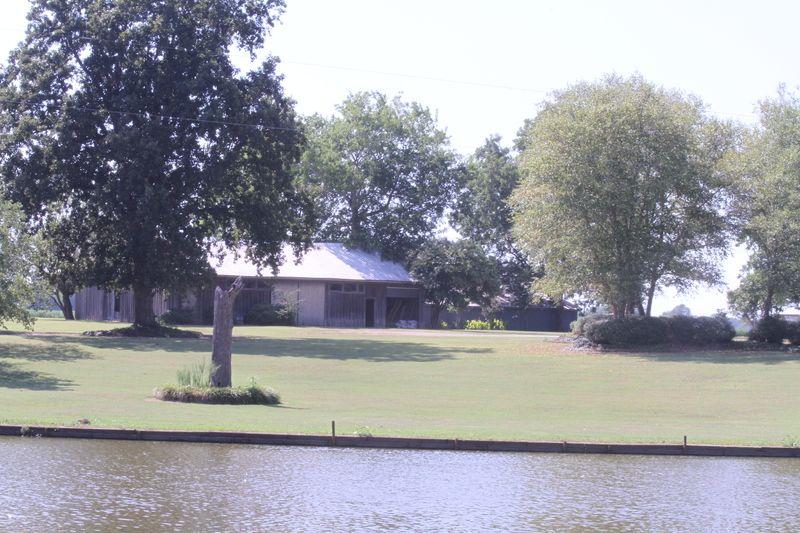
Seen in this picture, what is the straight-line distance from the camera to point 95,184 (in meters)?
42.6

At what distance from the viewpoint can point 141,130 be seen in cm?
4225

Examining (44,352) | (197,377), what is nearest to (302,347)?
(44,352)

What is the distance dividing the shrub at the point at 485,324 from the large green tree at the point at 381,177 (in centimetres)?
917

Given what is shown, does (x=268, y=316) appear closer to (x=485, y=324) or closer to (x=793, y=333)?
(x=485, y=324)

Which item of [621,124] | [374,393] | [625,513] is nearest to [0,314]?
[374,393]

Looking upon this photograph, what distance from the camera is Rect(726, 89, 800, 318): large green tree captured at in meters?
40.9

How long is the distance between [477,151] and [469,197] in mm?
5233

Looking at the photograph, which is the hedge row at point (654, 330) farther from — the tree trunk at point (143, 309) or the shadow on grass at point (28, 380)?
the shadow on grass at point (28, 380)

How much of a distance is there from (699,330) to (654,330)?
7.35 feet

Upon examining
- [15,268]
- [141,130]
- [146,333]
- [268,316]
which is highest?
[141,130]

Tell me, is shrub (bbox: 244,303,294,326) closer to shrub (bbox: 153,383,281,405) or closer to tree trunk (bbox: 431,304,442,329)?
tree trunk (bbox: 431,304,442,329)

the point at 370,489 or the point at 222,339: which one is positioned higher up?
the point at 222,339

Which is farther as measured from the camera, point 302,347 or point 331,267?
point 331,267

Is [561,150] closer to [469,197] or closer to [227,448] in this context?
[227,448]
